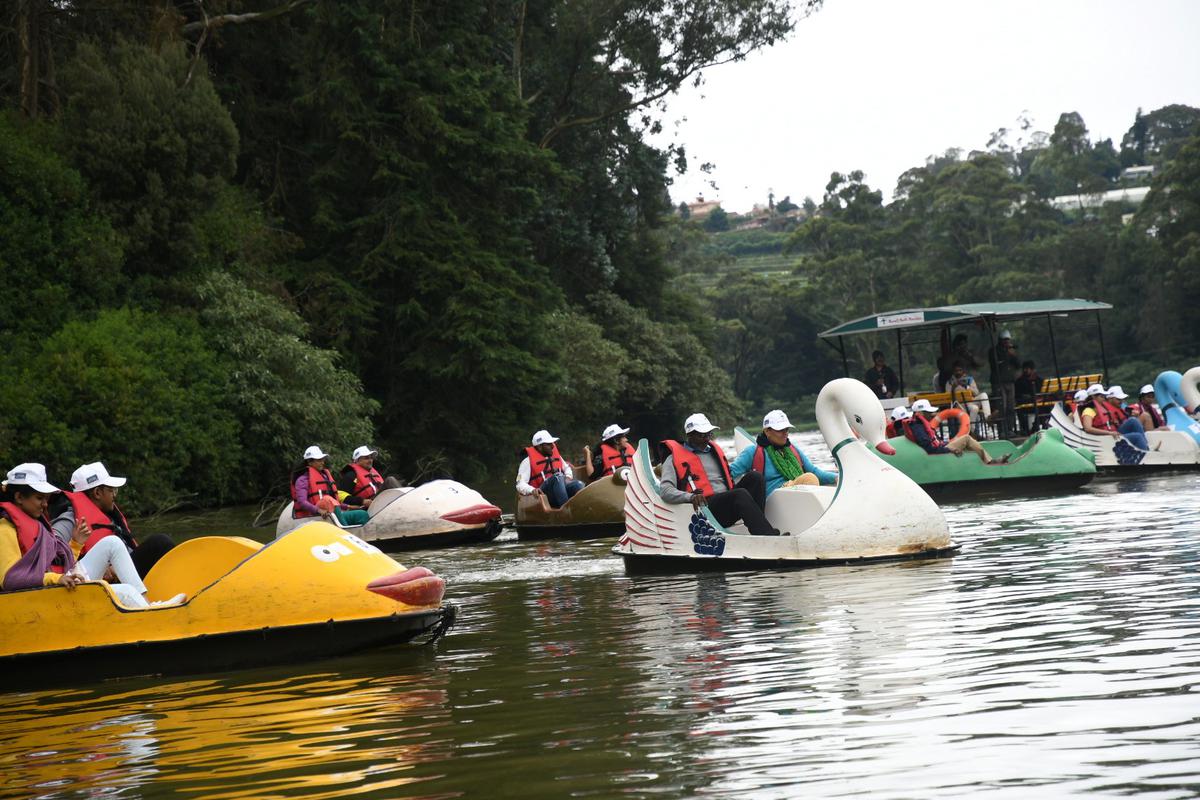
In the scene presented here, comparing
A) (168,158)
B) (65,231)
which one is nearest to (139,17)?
(168,158)

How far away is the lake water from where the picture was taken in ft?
18.7

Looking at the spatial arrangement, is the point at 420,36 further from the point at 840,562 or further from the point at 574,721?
Result: the point at 574,721

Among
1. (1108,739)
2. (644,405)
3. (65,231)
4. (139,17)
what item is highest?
(139,17)

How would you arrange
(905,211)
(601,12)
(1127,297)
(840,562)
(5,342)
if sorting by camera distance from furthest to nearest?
(905,211) → (1127,297) → (601,12) → (5,342) → (840,562)

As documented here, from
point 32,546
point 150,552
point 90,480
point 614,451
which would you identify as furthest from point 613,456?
point 32,546

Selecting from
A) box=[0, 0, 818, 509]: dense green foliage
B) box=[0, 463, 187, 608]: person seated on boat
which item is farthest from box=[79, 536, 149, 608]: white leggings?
box=[0, 0, 818, 509]: dense green foliage

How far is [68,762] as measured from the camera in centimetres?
714

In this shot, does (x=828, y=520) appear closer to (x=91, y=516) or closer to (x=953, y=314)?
(x=91, y=516)

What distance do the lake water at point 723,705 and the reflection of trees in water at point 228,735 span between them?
0.9 inches

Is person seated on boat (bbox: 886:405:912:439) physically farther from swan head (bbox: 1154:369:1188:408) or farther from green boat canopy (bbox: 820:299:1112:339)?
swan head (bbox: 1154:369:1188:408)

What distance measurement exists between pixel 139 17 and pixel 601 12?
14.8 metres

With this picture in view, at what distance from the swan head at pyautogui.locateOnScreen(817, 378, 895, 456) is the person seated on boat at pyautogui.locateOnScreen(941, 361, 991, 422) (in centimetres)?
1268

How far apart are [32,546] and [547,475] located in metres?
10.7

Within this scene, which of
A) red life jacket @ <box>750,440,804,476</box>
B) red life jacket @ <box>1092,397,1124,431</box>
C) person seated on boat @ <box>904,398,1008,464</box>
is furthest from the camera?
red life jacket @ <box>1092,397,1124,431</box>
